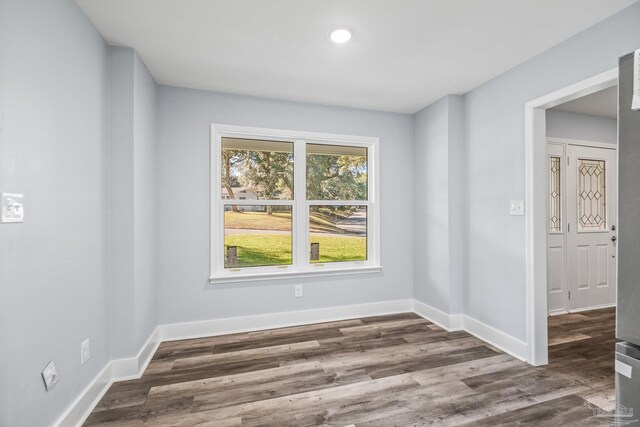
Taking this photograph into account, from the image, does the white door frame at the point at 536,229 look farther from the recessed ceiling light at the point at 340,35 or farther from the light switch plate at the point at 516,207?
the recessed ceiling light at the point at 340,35

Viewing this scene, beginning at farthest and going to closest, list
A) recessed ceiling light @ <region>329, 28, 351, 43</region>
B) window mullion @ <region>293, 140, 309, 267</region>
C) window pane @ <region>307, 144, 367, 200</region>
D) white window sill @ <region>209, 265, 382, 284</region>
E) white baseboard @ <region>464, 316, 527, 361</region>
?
window pane @ <region>307, 144, 367, 200</region> → window mullion @ <region>293, 140, 309, 267</region> → white window sill @ <region>209, 265, 382, 284</region> → white baseboard @ <region>464, 316, 527, 361</region> → recessed ceiling light @ <region>329, 28, 351, 43</region>

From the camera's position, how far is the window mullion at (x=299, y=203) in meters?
3.49

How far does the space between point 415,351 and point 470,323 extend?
32.8 inches

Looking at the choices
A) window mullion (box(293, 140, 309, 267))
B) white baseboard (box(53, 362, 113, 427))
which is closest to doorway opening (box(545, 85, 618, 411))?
window mullion (box(293, 140, 309, 267))

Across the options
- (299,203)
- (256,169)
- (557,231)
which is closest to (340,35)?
(256,169)

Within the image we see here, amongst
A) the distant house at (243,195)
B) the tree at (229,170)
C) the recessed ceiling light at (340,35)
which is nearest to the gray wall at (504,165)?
the recessed ceiling light at (340,35)

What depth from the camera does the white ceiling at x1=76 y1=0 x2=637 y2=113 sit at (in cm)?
189

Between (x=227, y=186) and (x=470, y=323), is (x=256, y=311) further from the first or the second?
(x=470, y=323)

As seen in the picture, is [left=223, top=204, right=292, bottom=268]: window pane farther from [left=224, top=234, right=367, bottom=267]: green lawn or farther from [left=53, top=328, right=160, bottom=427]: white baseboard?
[left=53, top=328, right=160, bottom=427]: white baseboard

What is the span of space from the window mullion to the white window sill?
137 millimetres

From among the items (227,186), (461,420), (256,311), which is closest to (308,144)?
(227,186)

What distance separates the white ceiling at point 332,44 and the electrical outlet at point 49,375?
206 centimetres

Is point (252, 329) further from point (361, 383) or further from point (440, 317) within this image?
point (440, 317)

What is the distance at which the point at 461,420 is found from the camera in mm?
1834
